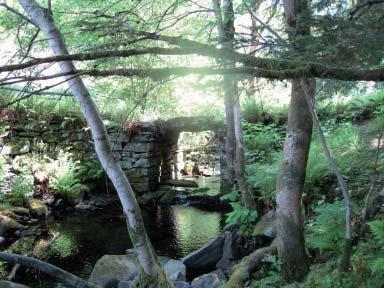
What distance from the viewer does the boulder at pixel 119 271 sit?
5.87m

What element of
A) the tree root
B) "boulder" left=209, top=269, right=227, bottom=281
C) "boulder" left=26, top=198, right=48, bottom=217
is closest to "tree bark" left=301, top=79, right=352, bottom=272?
the tree root

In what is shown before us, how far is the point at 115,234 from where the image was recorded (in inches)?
339

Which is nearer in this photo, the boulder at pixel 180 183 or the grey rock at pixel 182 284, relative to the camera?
the grey rock at pixel 182 284

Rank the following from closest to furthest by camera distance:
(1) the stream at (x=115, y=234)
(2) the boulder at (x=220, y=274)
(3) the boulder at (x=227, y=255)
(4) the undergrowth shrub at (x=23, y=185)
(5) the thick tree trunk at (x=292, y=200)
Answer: (5) the thick tree trunk at (x=292, y=200)
(2) the boulder at (x=220, y=274)
(3) the boulder at (x=227, y=255)
(1) the stream at (x=115, y=234)
(4) the undergrowth shrub at (x=23, y=185)

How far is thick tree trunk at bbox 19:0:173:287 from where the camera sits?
4.20 meters

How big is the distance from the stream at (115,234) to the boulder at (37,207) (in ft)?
1.33

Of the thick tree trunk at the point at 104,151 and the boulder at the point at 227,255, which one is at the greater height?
the thick tree trunk at the point at 104,151

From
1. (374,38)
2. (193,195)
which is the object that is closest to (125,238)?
(193,195)

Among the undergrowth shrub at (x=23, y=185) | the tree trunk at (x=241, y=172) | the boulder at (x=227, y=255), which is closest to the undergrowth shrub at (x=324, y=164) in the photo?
the tree trunk at (x=241, y=172)

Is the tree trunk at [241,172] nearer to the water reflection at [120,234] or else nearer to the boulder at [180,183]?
the water reflection at [120,234]

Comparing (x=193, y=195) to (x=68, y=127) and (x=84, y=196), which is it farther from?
(x=68, y=127)

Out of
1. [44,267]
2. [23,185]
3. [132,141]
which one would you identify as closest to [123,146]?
[132,141]

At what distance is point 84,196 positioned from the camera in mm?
11312

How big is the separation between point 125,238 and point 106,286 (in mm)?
2589
